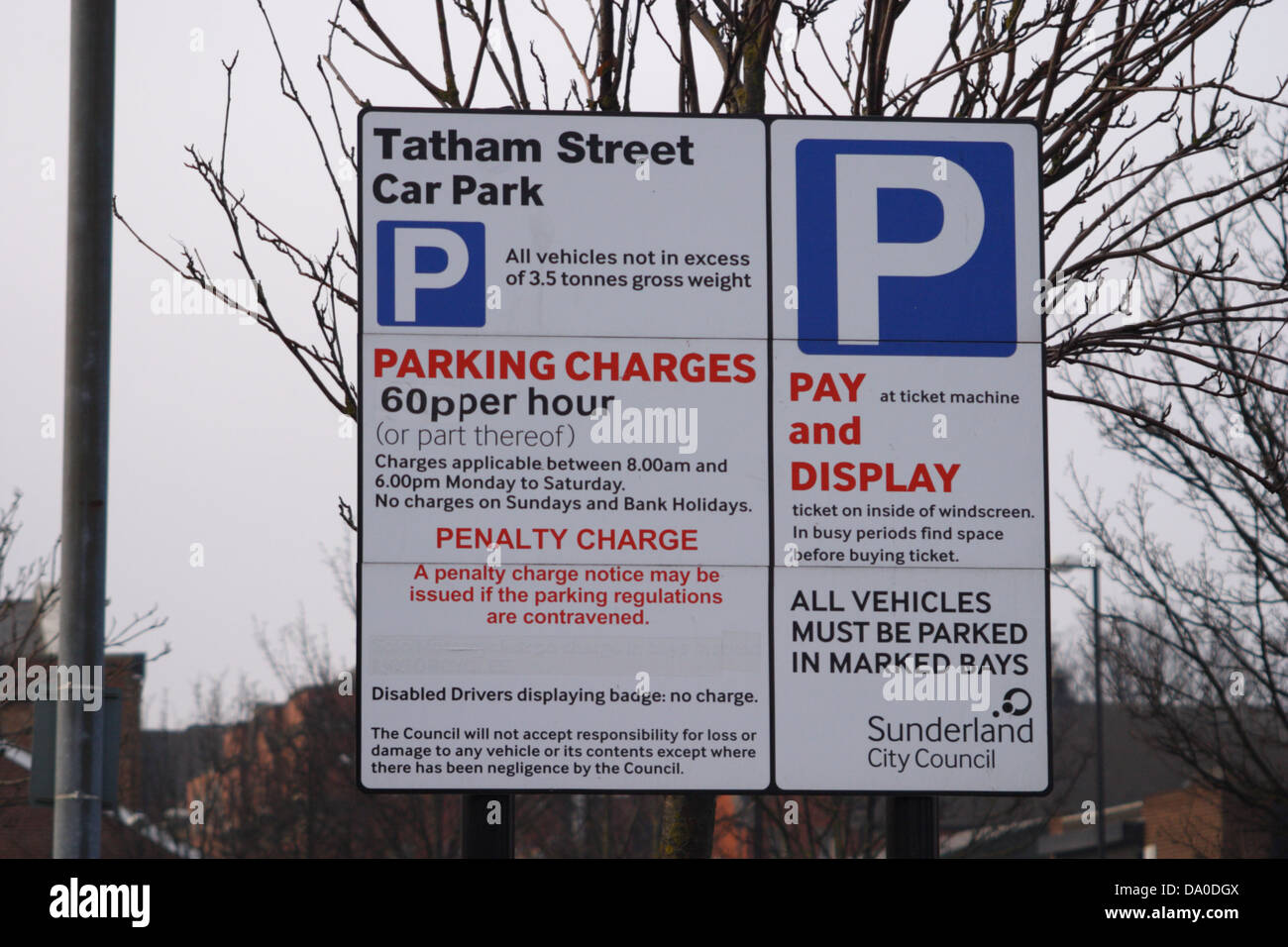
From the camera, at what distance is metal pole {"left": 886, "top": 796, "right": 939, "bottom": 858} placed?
4938mm

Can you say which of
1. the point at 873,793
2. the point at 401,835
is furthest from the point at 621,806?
the point at 873,793

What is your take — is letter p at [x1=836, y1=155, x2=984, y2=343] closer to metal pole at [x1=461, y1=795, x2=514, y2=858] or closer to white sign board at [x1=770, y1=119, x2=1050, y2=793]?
white sign board at [x1=770, y1=119, x2=1050, y2=793]

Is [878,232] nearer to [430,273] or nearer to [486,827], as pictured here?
[430,273]

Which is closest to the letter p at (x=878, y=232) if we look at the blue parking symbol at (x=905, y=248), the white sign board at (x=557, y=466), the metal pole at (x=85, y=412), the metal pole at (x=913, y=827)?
the blue parking symbol at (x=905, y=248)

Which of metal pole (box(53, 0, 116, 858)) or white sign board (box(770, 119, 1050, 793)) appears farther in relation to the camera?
metal pole (box(53, 0, 116, 858))

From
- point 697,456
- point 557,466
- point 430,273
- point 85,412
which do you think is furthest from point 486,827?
point 85,412

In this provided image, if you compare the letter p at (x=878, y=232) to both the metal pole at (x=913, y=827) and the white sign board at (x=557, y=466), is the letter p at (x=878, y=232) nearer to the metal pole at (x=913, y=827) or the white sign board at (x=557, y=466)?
the white sign board at (x=557, y=466)

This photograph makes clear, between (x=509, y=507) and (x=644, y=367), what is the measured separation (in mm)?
661

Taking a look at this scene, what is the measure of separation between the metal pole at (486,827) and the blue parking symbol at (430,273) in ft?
5.25

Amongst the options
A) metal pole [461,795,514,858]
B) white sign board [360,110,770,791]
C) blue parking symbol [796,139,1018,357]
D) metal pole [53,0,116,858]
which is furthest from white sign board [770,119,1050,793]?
metal pole [53,0,116,858]

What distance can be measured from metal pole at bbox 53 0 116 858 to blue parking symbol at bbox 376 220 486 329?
1.55m

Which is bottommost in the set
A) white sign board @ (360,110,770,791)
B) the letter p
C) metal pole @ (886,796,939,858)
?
metal pole @ (886,796,939,858)
